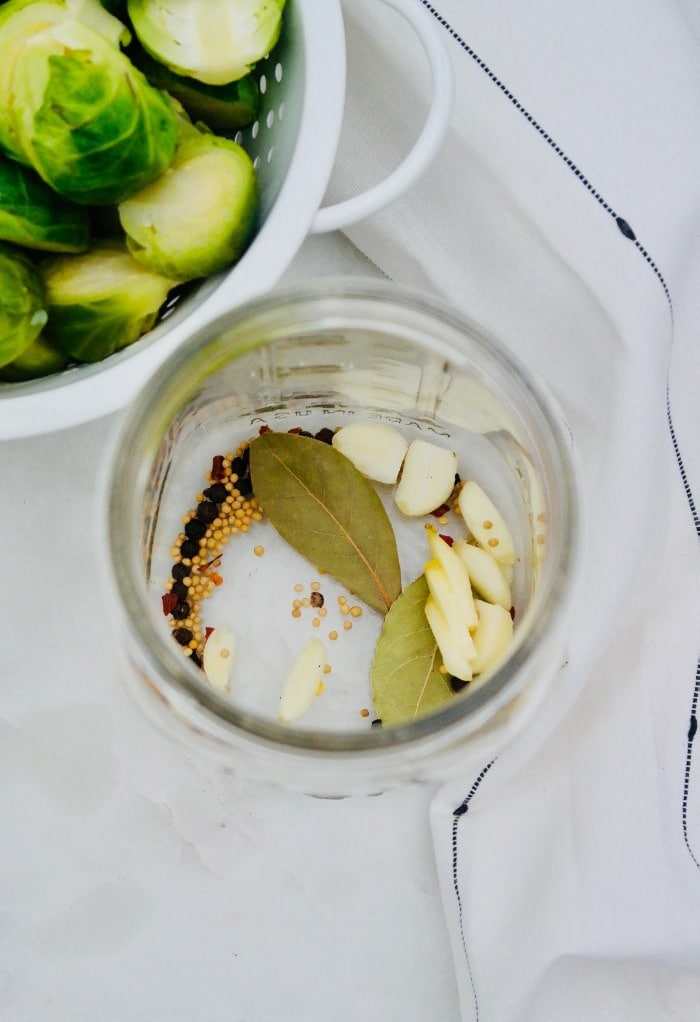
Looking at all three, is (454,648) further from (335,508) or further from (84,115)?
(84,115)

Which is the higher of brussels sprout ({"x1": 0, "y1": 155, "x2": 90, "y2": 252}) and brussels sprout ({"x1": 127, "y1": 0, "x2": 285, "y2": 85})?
brussels sprout ({"x1": 127, "y1": 0, "x2": 285, "y2": 85})

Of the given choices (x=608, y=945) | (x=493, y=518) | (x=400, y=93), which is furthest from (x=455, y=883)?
(x=400, y=93)

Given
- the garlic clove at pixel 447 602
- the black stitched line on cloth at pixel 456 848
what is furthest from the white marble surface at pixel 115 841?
the garlic clove at pixel 447 602

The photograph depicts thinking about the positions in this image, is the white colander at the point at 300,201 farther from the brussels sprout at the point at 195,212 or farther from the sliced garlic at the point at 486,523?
the sliced garlic at the point at 486,523

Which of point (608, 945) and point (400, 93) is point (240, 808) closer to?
point (608, 945)

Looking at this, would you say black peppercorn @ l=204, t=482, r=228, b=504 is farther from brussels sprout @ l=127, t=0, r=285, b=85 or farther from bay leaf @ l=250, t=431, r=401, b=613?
brussels sprout @ l=127, t=0, r=285, b=85

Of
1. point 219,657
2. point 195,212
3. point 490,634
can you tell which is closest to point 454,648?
point 490,634

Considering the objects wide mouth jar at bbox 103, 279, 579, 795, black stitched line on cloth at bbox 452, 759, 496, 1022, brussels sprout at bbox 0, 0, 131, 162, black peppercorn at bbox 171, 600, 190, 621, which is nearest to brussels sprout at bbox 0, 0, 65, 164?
brussels sprout at bbox 0, 0, 131, 162
